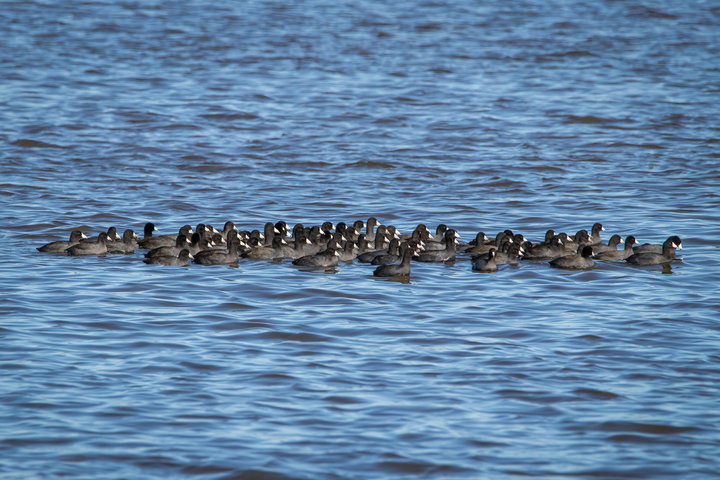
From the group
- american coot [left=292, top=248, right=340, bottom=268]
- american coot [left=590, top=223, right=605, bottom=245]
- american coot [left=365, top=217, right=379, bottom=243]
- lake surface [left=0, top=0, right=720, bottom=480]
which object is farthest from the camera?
american coot [left=365, top=217, right=379, bottom=243]

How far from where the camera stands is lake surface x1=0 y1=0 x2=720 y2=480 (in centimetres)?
941

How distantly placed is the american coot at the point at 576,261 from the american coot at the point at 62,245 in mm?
7899

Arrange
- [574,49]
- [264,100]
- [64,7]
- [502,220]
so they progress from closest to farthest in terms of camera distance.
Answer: [502,220], [264,100], [574,49], [64,7]

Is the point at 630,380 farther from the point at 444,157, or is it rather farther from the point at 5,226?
the point at 444,157

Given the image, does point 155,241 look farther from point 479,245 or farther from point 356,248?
point 479,245

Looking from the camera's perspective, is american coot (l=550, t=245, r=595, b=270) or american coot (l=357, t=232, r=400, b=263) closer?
american coot (l=550, t=245, r=595, b=270)

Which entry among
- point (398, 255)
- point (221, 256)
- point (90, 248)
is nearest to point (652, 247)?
point (398, 255)

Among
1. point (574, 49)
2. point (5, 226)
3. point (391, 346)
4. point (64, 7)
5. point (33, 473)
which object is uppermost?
point (64, 7)

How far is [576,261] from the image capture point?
621 inches

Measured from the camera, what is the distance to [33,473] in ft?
28.1

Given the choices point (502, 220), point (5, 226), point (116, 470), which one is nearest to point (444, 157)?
point (502, 220)

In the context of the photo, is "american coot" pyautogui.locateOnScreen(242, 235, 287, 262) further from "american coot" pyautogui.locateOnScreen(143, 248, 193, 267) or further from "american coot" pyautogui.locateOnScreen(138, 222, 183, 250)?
"american coot" pyautogui.locateOnScreen(138, 222, 183, 250)

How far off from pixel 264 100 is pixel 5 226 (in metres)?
15.8

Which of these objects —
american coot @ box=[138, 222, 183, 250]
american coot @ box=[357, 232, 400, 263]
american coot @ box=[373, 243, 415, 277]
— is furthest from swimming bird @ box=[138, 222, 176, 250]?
american coot @ box=[373, 243, 415, 277]
